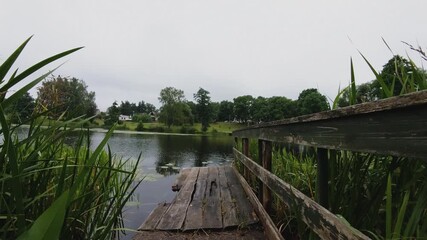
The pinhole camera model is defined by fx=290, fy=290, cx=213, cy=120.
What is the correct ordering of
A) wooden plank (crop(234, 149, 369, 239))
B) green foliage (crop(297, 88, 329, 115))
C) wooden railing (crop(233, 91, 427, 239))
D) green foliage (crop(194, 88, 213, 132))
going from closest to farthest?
wooden railing (crop(233, 91, 427, 239)), wooden plank (crop(234, 149, 369, 239)), green foliage (crop(297, 88, 329, 115)), green foliage (crop(194, 88, 213, 132))

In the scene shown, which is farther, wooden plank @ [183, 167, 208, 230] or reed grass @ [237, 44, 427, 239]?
wooden plank @ [183, 167, 208, 230]

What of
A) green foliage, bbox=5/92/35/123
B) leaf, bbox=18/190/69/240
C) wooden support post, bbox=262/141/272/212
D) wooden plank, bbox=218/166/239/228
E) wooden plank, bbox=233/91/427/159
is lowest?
wooden plank, bbox=218/166/239/228

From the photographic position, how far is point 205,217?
3908mm

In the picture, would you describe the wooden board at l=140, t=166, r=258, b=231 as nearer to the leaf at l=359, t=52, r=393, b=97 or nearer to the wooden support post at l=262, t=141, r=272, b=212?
the wooden support post at l=262, t=141, r=272, b=212

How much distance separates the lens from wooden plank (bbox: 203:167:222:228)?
3666mm

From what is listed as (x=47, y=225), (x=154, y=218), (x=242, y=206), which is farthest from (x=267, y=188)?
(x=47, y=225)

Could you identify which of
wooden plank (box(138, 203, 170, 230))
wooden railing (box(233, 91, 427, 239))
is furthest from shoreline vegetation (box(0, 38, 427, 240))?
wooden plank (box(138, 203, 170, 230))

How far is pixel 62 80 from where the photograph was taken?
169 cm

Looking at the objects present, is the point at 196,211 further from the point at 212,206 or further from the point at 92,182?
the point at 92,182

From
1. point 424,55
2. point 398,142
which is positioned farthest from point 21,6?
point 424,55

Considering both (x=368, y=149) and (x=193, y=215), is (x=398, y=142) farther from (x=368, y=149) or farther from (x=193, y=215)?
(x=193, y=215)

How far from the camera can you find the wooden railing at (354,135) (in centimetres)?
95

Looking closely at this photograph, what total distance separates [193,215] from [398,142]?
3380 millimetres

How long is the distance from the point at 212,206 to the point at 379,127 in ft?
12.0
